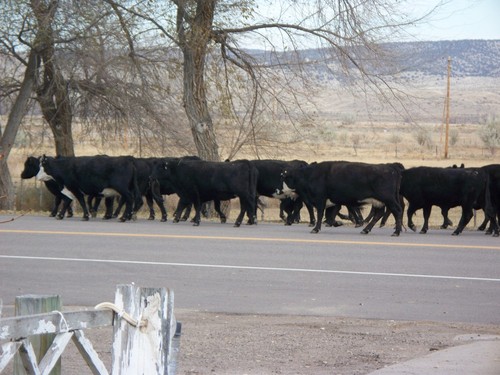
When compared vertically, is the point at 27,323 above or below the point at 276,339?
above

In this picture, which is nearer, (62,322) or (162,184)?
(62,322)

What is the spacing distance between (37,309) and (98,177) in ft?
59.5

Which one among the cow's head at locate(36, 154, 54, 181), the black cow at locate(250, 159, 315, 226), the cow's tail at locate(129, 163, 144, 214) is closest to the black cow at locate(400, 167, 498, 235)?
the black cow at locate(250, 159, 315, 226)

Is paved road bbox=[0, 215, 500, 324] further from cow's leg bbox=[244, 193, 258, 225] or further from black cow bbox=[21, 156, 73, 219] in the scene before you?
black cow bbox=[21, 156, 73, 219]

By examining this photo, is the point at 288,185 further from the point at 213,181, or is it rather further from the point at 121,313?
the point at 121,313

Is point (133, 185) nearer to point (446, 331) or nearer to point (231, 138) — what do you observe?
point (231, 138)

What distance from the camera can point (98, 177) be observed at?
2383cm

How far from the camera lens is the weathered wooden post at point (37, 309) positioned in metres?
5.85


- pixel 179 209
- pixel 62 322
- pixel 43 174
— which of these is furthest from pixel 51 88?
pixel 62 322

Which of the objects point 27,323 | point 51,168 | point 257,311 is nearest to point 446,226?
point 51,168

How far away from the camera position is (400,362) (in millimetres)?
9352

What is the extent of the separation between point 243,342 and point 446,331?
2426mm

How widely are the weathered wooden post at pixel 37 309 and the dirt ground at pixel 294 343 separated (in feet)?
9.47

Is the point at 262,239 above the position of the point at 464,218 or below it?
below
